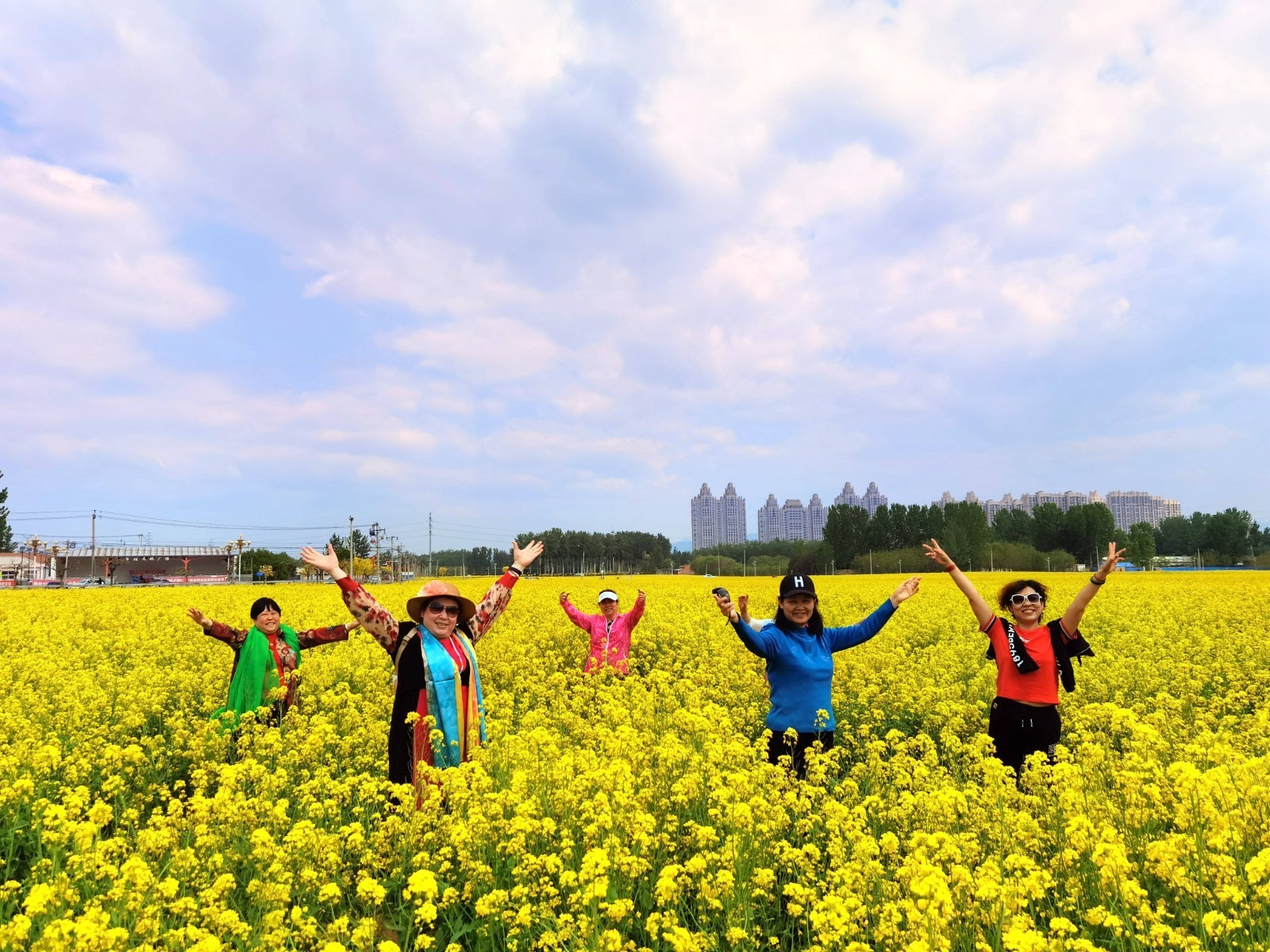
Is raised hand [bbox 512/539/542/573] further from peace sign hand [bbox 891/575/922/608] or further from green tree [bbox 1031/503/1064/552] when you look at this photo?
green tree [bbox 1031/503/1064/552]

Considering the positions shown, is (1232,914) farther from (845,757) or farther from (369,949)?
(845,757)

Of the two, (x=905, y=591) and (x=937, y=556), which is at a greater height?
(x=937, y=556)

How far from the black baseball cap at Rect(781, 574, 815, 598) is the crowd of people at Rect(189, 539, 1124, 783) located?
0.01 m

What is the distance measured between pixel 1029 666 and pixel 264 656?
644cm

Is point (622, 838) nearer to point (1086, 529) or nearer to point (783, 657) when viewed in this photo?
point (783, 657)

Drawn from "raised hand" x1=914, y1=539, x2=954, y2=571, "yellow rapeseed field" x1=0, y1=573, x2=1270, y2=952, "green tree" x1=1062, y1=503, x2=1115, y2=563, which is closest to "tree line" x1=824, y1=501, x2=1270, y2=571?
"green tree" x1=1062, y1=503, x2=1115, y2=563

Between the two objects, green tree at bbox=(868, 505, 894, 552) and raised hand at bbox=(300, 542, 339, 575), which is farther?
green tree at bbox=(868, 505, 894, 552)

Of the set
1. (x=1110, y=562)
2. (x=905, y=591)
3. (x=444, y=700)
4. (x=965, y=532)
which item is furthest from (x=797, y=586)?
(x=965, y=532)

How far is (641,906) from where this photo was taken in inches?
142

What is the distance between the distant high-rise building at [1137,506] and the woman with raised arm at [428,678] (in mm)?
220897

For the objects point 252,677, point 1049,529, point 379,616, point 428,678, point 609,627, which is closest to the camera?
point 428,678

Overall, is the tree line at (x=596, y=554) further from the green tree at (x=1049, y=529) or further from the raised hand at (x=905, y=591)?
the raised hand at (x=905, y=591)

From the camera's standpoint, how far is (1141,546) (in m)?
75.9

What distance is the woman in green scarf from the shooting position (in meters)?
6.74
